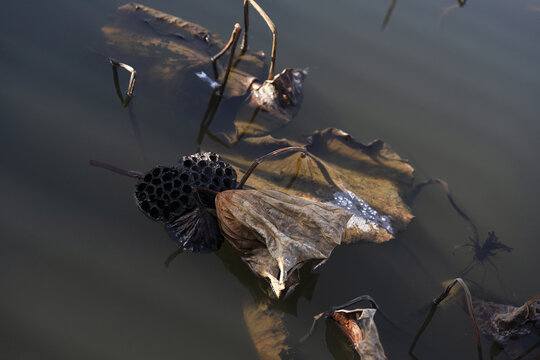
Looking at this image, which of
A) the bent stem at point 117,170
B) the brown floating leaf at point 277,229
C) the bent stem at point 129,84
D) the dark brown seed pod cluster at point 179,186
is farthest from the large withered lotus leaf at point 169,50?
the brown floating leaf at point 277,229

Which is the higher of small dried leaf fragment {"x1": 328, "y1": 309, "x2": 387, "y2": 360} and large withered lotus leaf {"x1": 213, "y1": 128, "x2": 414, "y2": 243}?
large withered lotus leaf {"x1": 213, "y1": 128, "x2": 414, "y2": 243}

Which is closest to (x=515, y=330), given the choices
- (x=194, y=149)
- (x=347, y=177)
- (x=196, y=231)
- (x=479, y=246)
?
(x=479, y=246)

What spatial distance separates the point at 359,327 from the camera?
1.75 m

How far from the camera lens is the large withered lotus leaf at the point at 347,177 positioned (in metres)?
2.28

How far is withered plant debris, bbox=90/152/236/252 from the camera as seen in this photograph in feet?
6.39

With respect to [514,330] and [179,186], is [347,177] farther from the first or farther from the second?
[514,330]

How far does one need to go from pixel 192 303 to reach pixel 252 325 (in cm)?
31

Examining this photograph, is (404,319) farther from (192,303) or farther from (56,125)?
(56,125)

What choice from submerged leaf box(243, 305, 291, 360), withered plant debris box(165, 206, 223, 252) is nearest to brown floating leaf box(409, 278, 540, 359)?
submerged leaf box(243, 305, 291, 360)

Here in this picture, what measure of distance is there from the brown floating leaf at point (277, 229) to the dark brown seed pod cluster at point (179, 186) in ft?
0.52

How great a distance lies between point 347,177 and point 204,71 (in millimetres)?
1430

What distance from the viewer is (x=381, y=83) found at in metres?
3.38

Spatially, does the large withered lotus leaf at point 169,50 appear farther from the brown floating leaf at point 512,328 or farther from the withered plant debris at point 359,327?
the brown floating leaf at point 512,328

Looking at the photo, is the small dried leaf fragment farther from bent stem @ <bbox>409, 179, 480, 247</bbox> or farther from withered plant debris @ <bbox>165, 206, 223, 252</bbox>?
bent stem @ <bbox>409, 179, 480, 247</bbox>
